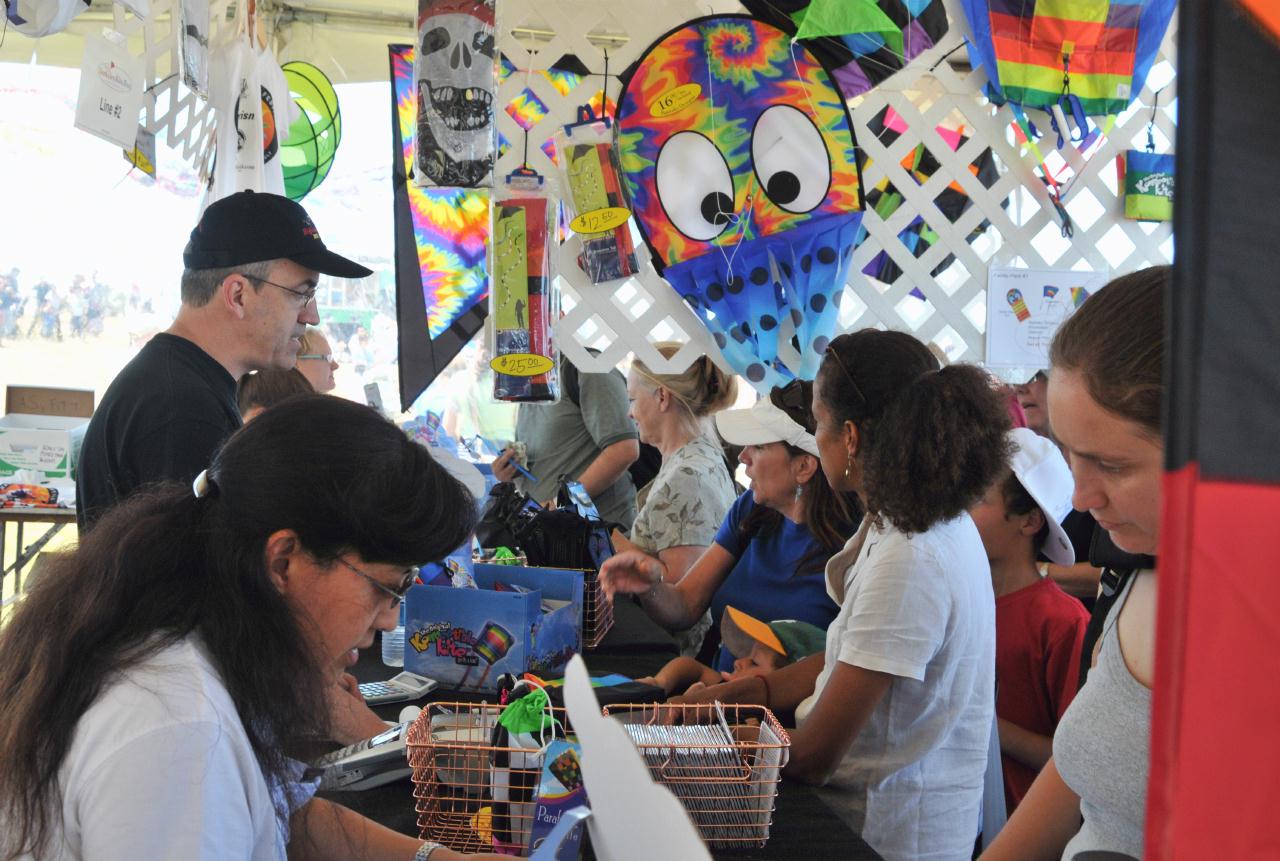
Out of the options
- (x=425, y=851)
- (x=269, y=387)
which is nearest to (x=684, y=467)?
(x=269, y=387)

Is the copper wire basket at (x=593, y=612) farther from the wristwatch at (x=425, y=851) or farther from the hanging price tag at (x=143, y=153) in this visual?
the hanging price tag at (x=143, y=153)

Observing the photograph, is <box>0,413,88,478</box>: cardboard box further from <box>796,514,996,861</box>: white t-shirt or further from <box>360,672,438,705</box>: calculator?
<box>796,514,996,861</box>: white t-shirt

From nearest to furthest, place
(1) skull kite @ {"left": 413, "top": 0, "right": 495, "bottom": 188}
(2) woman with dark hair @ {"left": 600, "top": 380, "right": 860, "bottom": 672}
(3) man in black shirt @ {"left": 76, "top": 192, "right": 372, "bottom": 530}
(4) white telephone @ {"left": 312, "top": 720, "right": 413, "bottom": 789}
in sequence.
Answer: (4) white telephone @ {"left": 312, "top": 720, "right": 413, "bottom": 789} → (3) man in black shirt @ {"left": 76, "top": 192, "right": 372, "bottom": 530} → (1) skull kite @ {"left": 413, "top": 0, "right": 495, "bottom": 188} → (2) woman with dark hair @ {"left": 600, "top": 380, "right": 860, "bottom": 672}

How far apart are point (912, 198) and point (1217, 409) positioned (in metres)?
2.29

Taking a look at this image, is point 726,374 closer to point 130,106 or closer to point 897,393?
point 897,393

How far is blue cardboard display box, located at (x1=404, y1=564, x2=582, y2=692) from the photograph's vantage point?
1972 millimetres

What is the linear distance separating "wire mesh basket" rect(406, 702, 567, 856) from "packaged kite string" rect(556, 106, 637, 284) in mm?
1166

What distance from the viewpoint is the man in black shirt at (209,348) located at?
71.3 inches

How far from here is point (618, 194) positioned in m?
2.38

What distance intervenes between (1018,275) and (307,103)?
2691mm

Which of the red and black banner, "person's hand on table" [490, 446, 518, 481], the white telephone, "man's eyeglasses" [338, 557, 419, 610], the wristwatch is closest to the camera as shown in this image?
the red and black banner

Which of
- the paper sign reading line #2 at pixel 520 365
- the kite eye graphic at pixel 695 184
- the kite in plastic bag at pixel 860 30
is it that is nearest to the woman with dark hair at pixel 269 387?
the paper sign reading line #2 at pixel 520 365

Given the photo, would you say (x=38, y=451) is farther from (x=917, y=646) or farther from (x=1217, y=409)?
(x=1217, y=409)

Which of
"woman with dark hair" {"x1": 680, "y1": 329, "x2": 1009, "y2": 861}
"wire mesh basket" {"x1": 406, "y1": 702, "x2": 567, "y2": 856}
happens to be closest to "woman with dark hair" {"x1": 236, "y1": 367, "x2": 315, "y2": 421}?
"wire mesh basket" {"x1": 406, "y1": 702, "x2": 567, "y2": 856}
